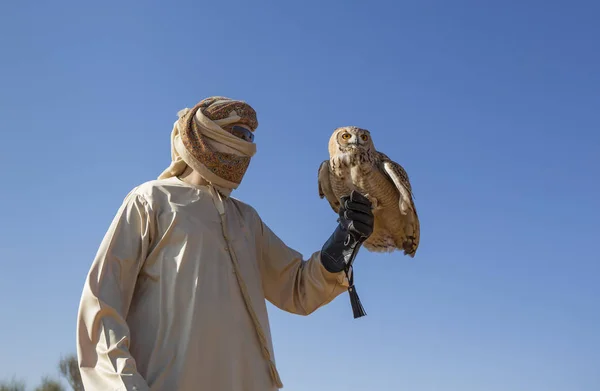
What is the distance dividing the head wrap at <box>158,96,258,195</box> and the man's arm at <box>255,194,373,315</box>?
50 cm

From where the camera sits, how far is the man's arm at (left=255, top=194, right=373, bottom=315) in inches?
156

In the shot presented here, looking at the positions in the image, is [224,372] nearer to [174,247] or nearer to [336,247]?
[174,247]

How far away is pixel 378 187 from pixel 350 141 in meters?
0.35

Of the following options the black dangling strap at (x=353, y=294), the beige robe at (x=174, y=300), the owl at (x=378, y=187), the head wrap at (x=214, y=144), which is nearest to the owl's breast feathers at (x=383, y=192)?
the owl at (x=378, y=187)

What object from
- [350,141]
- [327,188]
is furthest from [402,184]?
[327,188]

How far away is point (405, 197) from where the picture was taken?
13.7ft

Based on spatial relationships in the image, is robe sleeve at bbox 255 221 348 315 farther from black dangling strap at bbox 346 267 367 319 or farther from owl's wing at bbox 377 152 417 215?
owl's wing at bbox 377 152 417 215

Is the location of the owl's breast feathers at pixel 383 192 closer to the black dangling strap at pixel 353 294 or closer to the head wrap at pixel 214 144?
the black dangling strap at pixel 353 294

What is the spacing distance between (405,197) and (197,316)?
1.46m

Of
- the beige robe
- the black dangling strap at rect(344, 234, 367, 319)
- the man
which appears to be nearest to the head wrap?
the man

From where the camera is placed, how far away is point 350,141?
4383mm

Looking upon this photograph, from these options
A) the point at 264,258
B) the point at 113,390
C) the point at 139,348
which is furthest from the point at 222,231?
the point at 113,390

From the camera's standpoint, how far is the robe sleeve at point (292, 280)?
13.4 ft

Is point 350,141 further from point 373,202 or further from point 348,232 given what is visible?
point 348,232
